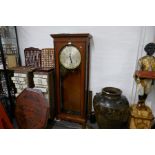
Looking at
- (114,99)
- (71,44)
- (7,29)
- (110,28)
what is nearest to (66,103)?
(114,99)

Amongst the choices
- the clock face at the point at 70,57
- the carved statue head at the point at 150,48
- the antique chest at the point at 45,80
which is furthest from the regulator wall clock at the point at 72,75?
the carved statue head at the point at 150,48

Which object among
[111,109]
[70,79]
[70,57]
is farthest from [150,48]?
[70,79]

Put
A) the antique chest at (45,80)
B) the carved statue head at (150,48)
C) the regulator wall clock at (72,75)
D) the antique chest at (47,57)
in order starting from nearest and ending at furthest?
1. the carved statue head at (150,48)
2. the regulator wall clock at (72,75)
3. the antique chest at (45,80)
4. the antique chest at (47,57)

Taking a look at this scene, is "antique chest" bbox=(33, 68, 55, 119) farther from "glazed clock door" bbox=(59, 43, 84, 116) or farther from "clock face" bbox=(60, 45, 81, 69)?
"clock face" bbox=(60, 45, 81, 69)

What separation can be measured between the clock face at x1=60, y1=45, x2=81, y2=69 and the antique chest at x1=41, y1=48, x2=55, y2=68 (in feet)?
1.01

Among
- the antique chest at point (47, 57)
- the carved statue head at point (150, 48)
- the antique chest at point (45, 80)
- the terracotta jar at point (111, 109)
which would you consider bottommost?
the terracotta jar at point (111, 109)

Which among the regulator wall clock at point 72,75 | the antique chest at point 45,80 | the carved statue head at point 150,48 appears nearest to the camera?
the carved statue head at point 150,48

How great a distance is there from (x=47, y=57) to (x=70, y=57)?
483mm

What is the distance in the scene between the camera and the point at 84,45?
5.11 ft

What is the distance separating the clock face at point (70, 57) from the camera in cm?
162

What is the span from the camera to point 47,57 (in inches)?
76.7

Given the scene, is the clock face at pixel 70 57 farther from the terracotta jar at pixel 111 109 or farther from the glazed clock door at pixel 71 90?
the terracotta jar at pixel 111 109

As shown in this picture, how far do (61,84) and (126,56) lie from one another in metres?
1.02

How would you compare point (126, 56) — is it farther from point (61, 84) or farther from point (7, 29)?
point (7, 29)
